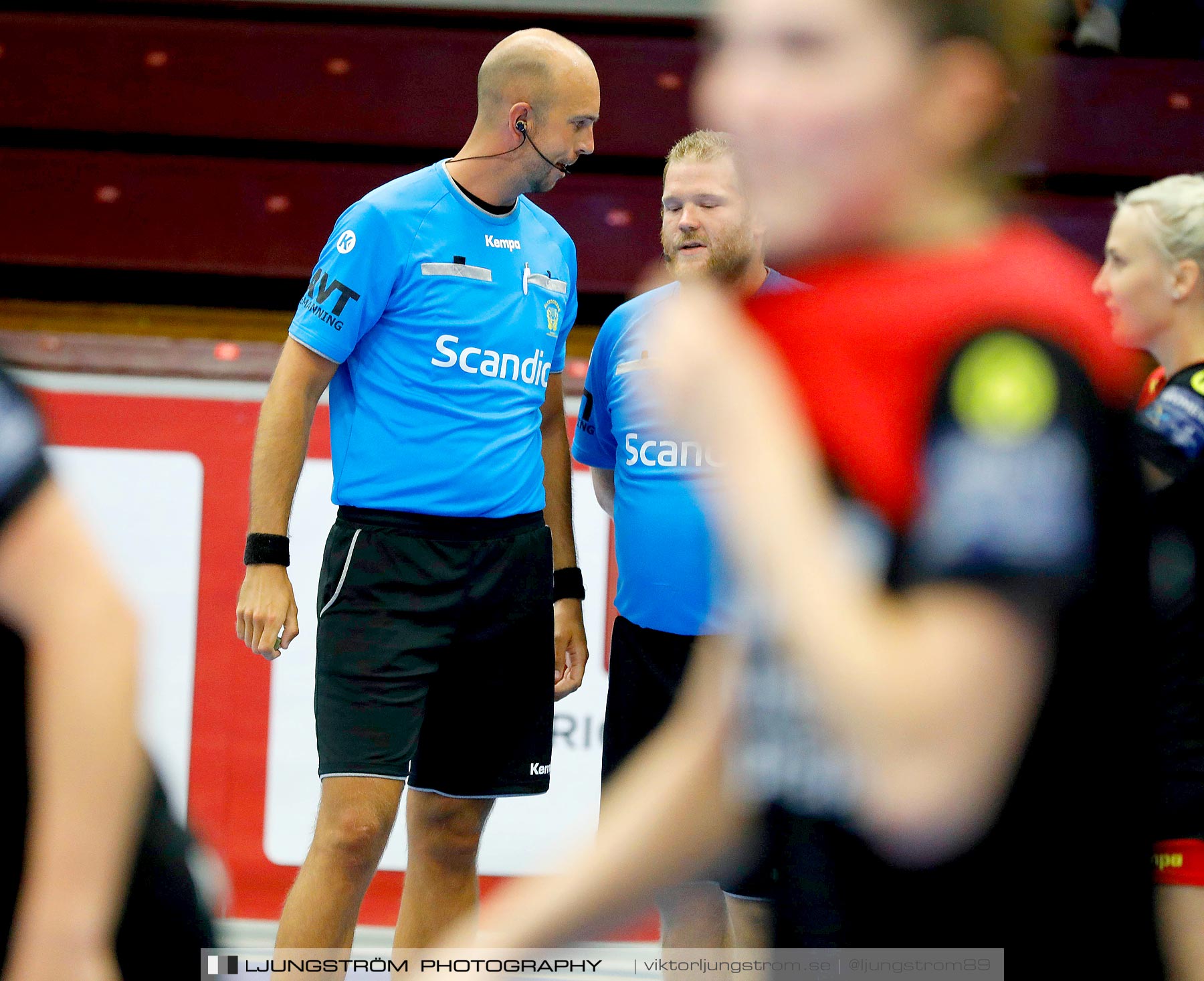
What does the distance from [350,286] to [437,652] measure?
2.91ft

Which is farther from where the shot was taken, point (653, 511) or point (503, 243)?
point (503, 243)

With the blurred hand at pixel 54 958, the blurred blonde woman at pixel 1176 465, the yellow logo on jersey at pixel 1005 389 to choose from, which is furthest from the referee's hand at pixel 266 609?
the yellow logo on jersey at pixel 1005 389

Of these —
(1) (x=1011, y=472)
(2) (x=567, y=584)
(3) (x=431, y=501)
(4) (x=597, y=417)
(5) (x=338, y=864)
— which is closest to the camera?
(1) (x=1011, y=472)

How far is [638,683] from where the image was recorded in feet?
10.7

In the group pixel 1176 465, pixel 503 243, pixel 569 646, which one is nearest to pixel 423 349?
pixel 503 243

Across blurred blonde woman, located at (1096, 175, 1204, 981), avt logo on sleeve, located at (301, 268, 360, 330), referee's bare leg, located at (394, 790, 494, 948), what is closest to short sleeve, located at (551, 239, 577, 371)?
avt logo on sleeve, located at (301, 268, 360, 330)

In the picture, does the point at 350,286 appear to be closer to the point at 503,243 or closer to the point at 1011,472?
the point at 503,243

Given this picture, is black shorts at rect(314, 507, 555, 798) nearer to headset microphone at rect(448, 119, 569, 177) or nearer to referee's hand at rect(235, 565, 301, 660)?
referee's hand at rect(235, 565, 301, 660)

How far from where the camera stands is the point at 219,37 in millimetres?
5848

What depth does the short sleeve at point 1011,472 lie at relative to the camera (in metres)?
0.75

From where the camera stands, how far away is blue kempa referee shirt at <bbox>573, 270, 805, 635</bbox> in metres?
3.21

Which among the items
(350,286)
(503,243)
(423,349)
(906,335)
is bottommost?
(906,335)

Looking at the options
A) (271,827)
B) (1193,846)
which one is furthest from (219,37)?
(1193,846)

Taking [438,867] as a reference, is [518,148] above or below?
above
